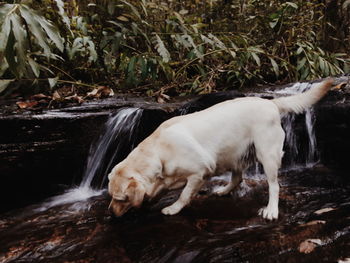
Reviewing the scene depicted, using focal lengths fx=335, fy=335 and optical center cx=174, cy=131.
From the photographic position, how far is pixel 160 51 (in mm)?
5695

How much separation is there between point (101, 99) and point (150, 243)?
3.56 metres

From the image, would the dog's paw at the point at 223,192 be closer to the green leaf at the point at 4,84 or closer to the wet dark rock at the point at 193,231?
the wet dark rock at the point at 193,231

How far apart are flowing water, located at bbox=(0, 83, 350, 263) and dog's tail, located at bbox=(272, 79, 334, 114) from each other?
2.92ft

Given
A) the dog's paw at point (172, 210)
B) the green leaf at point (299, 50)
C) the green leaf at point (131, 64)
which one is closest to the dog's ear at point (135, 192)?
the dog's paw at point (172, 210)

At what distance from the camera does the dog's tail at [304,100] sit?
3299mm

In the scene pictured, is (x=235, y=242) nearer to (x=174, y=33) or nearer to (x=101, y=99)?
(x=101, y=99)

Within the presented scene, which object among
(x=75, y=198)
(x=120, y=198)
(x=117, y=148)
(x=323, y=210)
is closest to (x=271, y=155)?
(x=323, y=210)

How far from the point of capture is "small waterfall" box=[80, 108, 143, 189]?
171 inches

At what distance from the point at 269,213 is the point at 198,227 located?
0.66 m

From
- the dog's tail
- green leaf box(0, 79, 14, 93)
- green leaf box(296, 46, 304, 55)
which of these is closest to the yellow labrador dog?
the dog's tail

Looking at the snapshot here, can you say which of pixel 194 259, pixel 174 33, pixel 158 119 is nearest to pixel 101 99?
pixel 158 119

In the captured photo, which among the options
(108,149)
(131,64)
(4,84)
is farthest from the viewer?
(131,64)

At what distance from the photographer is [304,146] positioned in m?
4.68

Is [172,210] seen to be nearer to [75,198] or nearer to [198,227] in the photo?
[198,227]
